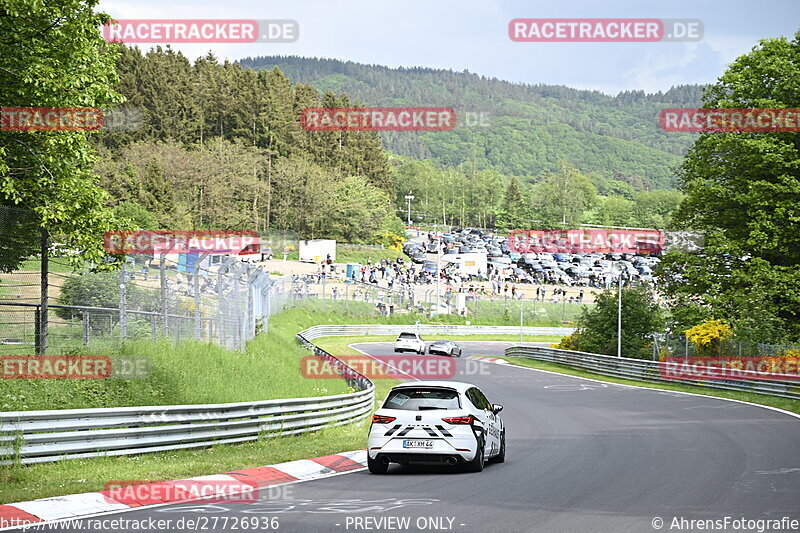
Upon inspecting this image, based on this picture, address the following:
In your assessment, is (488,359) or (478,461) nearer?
(478,461)

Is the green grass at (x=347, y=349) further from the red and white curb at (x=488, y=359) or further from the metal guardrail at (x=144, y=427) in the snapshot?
the metal guardrail at (x=144, y=427)

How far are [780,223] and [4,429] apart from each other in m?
38.3

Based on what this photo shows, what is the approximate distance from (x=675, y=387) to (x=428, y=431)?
27.5 metres

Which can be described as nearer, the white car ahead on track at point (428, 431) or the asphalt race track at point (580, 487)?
the asphalt race track at point (580, 487)

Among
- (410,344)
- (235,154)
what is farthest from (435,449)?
(235,154)

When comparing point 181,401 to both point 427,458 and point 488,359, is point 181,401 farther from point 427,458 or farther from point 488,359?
point 488,359

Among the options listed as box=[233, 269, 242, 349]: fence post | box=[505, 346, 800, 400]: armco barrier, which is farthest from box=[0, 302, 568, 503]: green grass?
box=[505, 346, 800, 400]: armco barrier

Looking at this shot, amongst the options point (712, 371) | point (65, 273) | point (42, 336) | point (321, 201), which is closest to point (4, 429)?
point (42, 336)

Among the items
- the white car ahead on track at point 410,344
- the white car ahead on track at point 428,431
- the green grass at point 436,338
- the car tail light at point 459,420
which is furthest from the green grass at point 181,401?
the green grass at point 436,338

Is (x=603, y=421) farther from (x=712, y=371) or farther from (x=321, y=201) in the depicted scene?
(x=321, y=201)

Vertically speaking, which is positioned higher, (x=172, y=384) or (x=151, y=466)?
(x=172, y=384)

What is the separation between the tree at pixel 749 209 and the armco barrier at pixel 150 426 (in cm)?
2587

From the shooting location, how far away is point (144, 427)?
50.5 ft

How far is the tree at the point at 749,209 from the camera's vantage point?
42094 mm
